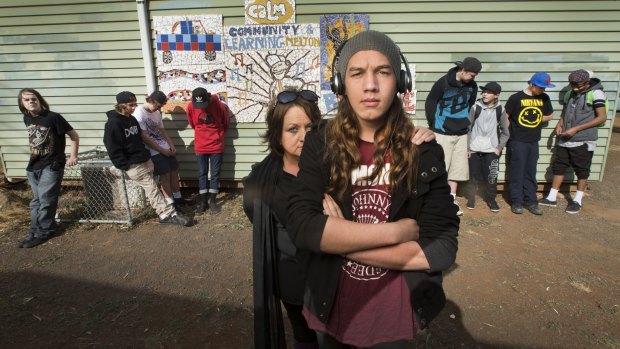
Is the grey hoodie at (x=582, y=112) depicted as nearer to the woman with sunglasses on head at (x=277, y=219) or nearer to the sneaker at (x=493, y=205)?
the sneaker at (x=493, y=205)

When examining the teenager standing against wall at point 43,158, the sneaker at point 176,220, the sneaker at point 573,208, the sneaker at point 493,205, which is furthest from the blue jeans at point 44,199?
the sneaker at point 573,208

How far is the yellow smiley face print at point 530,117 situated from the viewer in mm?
5723

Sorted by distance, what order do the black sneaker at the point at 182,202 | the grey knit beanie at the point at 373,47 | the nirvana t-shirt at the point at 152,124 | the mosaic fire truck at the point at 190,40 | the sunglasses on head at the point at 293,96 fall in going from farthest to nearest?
the black sneaker at the point at 182,202, the mosaic fire truck at the point at 190,40, the nirvana t-shirt at the point at 152,124, the sunglasses on head at the point at 293,96, the grey knit beanie at the point at 373,47

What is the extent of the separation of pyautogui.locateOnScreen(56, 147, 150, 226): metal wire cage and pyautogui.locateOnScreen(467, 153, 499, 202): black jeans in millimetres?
5745

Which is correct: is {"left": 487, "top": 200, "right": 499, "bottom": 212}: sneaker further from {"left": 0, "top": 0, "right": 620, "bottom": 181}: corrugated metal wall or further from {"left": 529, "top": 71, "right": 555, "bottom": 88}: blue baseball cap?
{"left": 529, "top": 71, "right": 555, "bottom": 88}: blue baseball cap

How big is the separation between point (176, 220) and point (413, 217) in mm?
4879

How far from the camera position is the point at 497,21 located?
5.84m

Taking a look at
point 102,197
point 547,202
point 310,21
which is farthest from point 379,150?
point 547,202

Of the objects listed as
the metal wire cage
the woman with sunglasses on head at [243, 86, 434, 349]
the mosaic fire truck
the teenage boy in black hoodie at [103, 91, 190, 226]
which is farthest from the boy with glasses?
the metal wire cage

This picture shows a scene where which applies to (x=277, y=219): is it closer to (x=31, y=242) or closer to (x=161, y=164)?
(x=161, y=164)

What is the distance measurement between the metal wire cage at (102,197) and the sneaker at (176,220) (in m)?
0.52

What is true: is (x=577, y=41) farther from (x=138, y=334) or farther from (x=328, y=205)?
(x=138, y=334)

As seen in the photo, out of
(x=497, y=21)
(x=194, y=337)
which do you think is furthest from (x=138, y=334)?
(x=497, y=21)

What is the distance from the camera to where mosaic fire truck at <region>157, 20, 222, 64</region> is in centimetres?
610
